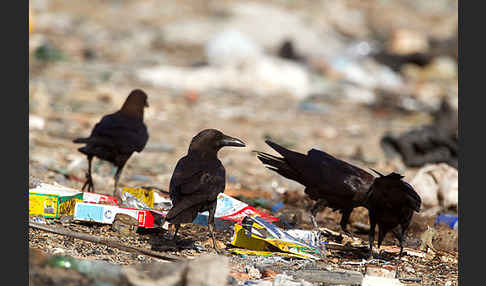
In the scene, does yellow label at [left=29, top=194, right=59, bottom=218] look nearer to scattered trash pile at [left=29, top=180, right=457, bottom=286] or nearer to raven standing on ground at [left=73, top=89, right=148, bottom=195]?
scattered trash pile at [left=29, top=180, right=457, bottom=286]

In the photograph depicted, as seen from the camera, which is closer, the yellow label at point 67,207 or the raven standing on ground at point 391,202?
the raven standing on ground at point 391,202

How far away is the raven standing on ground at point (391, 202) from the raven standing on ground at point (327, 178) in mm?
101

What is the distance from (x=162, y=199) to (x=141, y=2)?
1661 centimetres

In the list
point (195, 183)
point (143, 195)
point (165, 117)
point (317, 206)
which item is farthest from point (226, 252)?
point (165, 117)

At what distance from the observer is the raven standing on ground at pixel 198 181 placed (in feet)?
13.1

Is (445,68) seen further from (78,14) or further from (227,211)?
(227,211)

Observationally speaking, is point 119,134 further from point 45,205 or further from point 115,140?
point 45,205

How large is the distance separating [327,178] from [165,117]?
6108 mm

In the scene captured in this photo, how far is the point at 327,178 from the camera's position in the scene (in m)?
4.61

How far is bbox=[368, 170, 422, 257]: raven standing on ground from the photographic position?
14.0 feet

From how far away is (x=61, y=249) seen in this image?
3779mm

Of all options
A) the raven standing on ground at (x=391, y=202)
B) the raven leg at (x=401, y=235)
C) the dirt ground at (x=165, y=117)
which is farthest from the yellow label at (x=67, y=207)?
the raven leg at (x=401, y=235)

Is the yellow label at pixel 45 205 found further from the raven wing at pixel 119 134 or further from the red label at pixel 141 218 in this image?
the raven wing at pixel 119 134

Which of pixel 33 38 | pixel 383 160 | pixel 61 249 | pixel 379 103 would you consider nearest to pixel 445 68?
pixel 379 103
